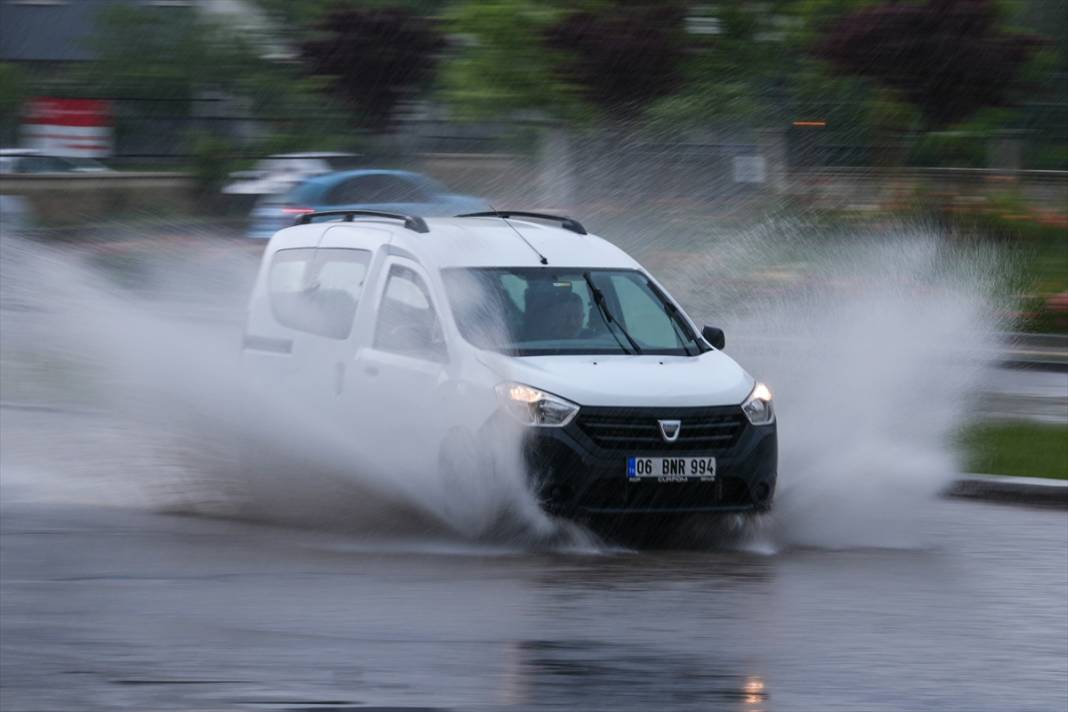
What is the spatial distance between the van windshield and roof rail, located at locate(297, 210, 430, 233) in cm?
53

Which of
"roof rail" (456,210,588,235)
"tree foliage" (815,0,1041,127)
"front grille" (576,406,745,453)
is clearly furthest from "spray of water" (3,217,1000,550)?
"tree foliage" (815,0,1041,127)

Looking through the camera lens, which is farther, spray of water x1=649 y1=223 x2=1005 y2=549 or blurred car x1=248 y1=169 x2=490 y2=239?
blurred car x1=248 y1=169 x2=490 y2=239

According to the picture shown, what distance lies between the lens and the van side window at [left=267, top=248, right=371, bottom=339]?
11094 millimetres

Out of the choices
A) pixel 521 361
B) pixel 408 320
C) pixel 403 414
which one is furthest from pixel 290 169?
pixel 521 361

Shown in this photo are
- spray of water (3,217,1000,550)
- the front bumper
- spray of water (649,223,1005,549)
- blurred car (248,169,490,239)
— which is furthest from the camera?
blurred car (248,169,490,239)

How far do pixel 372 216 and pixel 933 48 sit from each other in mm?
18237

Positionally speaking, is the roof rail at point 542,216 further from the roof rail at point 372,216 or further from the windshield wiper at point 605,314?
the windshield wiper at point 605,314

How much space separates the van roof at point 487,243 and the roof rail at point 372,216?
39 millimetres

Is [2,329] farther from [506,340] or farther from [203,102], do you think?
[203,102]

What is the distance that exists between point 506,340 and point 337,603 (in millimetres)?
2446

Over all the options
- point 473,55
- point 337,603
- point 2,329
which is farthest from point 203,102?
point 337,603

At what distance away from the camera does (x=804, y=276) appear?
64.0 ft

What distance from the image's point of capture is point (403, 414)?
10133 mm

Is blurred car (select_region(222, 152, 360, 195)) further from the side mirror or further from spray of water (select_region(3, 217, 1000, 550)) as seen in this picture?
the side mirror
